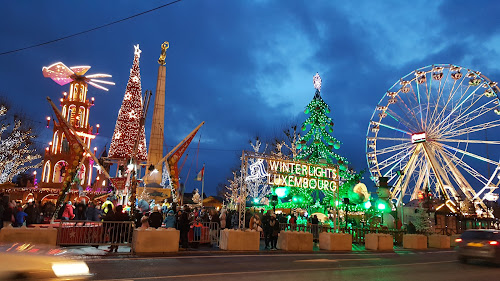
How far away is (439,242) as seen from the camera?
23188mm

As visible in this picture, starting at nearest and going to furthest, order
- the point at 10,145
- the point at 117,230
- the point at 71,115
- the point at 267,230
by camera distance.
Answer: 1. the point at 117,230
2. the point at 267,230
3. the point at 10,145
4. the point at 71,115

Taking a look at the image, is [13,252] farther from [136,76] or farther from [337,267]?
[136,76]

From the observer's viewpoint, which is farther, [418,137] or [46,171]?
[46,171]

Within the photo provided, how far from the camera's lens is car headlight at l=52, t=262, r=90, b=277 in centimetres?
558

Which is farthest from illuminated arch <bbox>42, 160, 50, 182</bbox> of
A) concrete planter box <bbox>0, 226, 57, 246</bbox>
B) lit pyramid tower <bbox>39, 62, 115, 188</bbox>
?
concrete planter box <bbox>0, 226, 57, 246</bbox>

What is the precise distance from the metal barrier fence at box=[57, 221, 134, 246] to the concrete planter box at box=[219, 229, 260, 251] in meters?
3.89

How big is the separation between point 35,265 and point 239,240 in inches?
435

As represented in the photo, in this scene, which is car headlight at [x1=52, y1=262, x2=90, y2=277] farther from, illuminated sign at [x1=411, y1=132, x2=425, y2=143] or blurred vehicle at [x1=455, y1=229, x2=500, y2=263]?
illuminated sign at [x1=411, y1=132, x2=425, y2=143]

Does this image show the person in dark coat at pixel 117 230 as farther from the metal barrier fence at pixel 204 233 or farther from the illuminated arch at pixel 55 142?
the illuminated arch at pixel 55 142

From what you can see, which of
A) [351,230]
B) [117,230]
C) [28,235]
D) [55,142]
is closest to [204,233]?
[117,230]

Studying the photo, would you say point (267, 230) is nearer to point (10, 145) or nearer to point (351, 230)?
point (351, 230)

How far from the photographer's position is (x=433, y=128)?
113 feet

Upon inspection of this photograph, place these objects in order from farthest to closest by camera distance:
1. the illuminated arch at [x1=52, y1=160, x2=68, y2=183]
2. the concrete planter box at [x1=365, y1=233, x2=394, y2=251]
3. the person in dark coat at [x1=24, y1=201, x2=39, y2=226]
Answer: the illuminated arch at [x1=52, y1=160, x2=68, y2=183] < the concrete planter box at [x1=365, y1=233, x2=394, y2=251] < the person in dark coat at [x1=24, y1=201, x2=39, y2=226]

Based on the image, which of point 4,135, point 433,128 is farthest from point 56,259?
point 4,135
